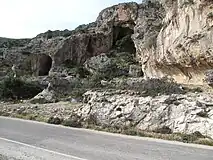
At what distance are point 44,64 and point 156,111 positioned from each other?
1914 inches

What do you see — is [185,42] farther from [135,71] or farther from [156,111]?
[135,71]

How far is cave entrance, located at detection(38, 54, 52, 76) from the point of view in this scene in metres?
61.2

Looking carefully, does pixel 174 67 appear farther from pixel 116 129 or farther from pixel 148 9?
pixel 148 9

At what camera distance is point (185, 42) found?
2292 cm

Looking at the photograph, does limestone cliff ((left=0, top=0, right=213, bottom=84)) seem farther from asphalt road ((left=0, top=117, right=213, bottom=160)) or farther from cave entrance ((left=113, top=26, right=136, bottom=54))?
asphalt road ((left=0, top=117, right=213, bottom=160))

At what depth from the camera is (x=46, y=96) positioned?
1378 inches

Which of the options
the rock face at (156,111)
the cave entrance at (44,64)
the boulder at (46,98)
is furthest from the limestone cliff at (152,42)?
the boulder at (46,98)

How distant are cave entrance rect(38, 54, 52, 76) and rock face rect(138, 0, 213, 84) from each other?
1397 inches

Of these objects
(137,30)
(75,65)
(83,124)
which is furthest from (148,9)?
(83,124)

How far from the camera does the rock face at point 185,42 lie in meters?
21.3

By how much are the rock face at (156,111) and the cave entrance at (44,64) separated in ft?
142

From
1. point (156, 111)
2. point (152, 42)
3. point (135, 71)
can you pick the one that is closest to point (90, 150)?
point (156, 111)

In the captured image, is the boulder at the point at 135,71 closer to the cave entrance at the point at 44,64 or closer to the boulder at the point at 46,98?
the boulder at the point at 46,98

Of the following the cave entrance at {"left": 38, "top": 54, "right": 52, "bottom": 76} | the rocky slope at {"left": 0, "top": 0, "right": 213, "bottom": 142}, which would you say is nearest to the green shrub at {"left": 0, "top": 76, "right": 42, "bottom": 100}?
the rocky slope at {"left": 0, "top": 0, "right": 213, "bottom": 142}
